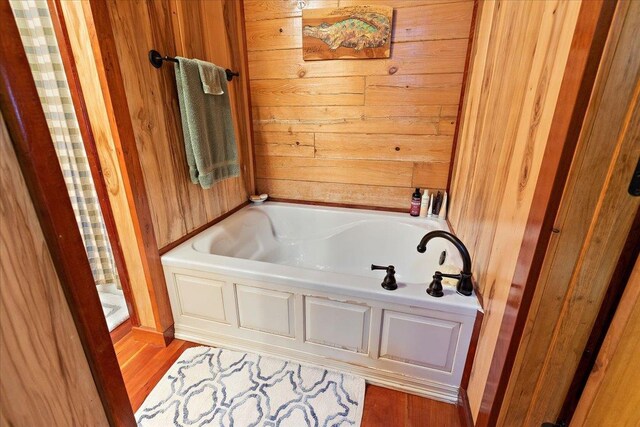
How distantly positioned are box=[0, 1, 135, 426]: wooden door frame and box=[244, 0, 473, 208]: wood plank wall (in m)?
1.82

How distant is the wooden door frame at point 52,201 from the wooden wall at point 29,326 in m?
0.01

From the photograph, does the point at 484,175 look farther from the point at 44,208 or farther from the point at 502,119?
the point at 44,208

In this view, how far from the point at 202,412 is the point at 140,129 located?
4.39 ft

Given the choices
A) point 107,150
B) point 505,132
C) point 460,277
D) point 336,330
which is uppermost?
point 505,132

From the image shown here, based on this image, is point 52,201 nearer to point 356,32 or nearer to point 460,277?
point 460,277

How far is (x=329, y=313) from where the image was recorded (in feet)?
4.53

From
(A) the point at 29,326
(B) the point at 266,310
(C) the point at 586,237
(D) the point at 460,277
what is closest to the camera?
(A) the point at 29,326

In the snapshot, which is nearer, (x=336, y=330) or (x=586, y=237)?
(x=586, y=237)

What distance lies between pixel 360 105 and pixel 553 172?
1521mm

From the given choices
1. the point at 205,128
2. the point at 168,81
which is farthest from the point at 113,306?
the point at 168,81

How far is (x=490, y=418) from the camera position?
3.09 ft

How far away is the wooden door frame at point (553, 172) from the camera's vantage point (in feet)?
1.97

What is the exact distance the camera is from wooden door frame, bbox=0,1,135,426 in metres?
0.42

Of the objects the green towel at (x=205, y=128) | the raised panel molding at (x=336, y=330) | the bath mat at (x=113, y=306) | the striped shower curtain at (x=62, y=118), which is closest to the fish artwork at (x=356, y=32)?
the green towel at (x=205, y=128)
